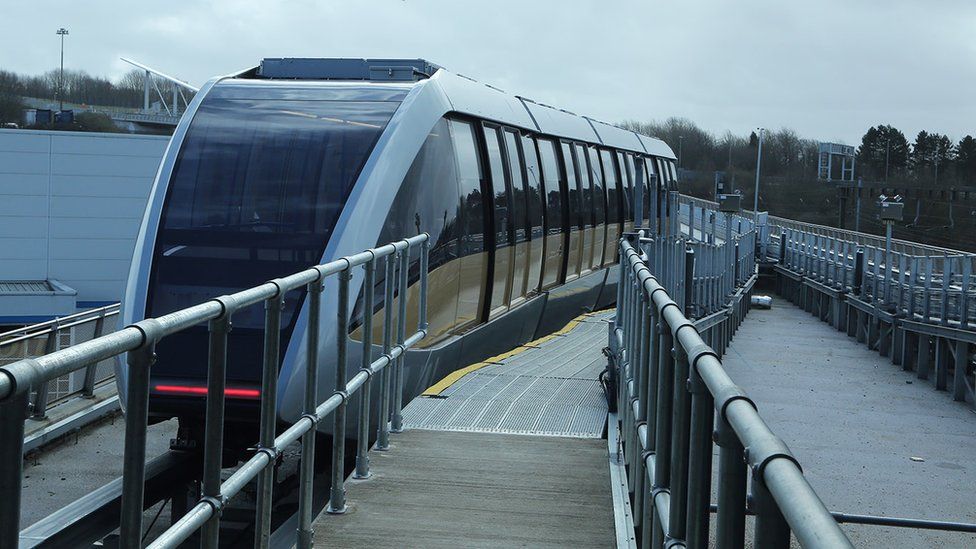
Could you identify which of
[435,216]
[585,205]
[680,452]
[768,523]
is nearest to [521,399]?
[435,216]

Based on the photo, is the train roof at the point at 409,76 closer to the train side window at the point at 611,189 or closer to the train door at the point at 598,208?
the train door at the point at 598,208

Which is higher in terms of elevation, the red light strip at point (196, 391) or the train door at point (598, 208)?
the train door at point (598, 208)

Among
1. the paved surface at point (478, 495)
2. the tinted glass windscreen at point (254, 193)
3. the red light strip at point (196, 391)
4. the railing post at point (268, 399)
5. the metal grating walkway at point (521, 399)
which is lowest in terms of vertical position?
the paved surface at point (478, 495)

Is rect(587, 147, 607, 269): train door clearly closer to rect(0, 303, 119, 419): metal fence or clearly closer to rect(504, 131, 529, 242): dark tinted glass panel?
rect(504, 131, 529, 242): dark tinted glass panel

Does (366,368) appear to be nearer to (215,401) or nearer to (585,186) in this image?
(215,401)

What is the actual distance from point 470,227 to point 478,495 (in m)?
5.64

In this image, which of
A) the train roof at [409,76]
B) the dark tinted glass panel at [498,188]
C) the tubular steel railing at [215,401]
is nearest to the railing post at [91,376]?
the train roof at [409,76]

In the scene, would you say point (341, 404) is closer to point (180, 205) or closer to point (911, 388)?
point (180, 205)

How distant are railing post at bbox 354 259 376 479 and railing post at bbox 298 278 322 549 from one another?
1.02 m

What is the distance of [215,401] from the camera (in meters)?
3.79

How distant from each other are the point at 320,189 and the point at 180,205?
1059mm

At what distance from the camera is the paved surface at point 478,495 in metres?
5.90

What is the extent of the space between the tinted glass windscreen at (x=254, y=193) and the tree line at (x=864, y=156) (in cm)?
8860

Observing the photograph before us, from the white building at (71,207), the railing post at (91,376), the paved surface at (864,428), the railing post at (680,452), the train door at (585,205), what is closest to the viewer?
the railing post at (680,452)
